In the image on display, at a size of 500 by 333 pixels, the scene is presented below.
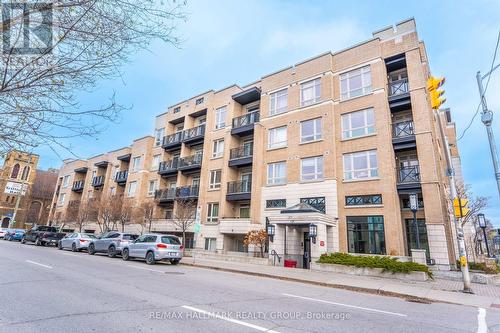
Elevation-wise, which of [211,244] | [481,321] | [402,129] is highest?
[402,129]

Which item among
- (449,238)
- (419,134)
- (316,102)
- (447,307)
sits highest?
(316,102)

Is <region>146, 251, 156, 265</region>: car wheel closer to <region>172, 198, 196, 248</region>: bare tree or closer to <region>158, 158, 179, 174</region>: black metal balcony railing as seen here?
<region>172, 198, 196, 248</region>: bare tree

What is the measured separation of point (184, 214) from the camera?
2597cm

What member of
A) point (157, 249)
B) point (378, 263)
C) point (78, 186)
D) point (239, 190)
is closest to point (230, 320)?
point (378, 263)

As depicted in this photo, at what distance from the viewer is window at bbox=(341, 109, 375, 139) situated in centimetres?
2106

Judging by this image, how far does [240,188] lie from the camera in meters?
26.6

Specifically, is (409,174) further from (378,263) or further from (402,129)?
(378,263)

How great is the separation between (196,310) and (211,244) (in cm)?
2083

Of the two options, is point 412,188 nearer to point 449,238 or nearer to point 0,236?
point 449,238

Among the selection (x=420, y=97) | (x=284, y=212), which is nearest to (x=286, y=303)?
(x=284, y=212)

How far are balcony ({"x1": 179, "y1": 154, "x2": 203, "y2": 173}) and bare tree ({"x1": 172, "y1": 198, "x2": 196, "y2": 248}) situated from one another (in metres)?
3.37

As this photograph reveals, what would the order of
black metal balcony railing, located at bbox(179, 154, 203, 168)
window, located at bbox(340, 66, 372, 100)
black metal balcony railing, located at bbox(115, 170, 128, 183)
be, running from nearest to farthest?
window, located at bbox(340, 66, 372, 100)
black metal balcony railing, located at bbox(179, 154, 203, 168)
black metal balcony railing, located at bbox(115, 170, 128, 183)

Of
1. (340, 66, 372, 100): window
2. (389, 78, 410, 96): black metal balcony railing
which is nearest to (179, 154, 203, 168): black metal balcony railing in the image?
(340, 66, 372, 100): window

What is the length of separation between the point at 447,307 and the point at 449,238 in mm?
11751
